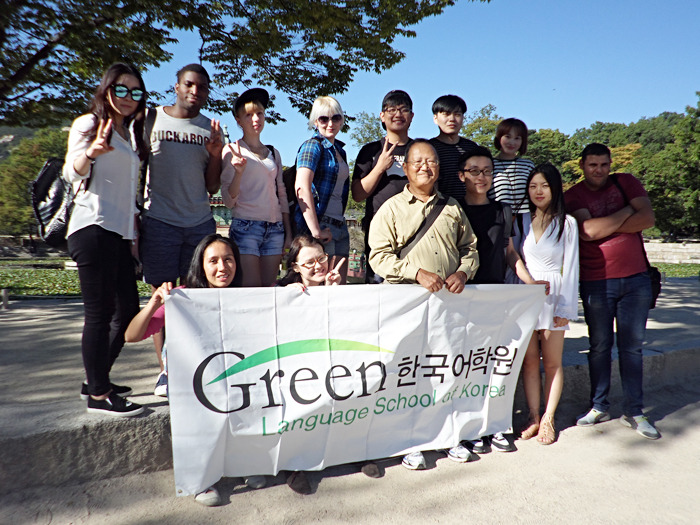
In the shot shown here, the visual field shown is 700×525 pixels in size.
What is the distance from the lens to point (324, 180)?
3555 mm

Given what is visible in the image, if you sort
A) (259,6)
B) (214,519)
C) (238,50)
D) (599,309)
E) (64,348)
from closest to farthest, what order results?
1. (214,519)
2. (599,309)
3. (64,348)
4. (259,6)
5. (238,50)

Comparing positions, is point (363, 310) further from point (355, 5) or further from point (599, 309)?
point (355, 5)

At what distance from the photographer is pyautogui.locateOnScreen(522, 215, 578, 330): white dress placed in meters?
3.26

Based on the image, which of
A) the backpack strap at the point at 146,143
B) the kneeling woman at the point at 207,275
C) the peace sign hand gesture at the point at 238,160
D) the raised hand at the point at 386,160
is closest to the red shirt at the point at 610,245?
the raised hand at the point at 386,160

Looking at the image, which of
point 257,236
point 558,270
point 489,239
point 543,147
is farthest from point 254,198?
point 543,147

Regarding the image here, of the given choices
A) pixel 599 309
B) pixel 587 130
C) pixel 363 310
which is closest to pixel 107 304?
pixel 363 310

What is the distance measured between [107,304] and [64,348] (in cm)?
248

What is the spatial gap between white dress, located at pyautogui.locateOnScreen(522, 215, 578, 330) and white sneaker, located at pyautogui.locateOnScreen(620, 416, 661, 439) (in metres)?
0.98

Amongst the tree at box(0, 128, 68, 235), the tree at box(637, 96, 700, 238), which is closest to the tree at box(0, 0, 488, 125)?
the tree at box(637, 96, 700, 238)

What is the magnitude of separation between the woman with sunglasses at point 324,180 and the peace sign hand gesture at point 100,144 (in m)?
1.38

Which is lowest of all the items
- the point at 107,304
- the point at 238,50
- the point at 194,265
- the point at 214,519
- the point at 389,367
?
the point at 214,519

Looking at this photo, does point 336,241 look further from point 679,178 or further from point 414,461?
point 679,178

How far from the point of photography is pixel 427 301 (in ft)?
9.54

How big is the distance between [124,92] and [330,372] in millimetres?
2039
